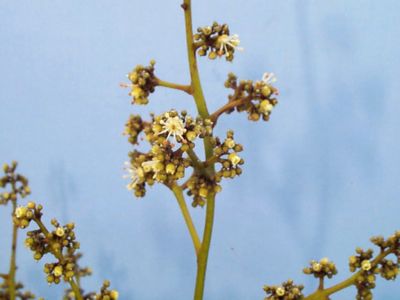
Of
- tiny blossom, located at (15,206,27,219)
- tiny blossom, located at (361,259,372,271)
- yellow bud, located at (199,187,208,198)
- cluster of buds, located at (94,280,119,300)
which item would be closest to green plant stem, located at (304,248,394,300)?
tiny blossom, located at (361,259,372,271)

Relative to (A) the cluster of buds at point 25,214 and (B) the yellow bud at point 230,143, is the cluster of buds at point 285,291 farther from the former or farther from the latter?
(A) the cluster of buds at point 25,214

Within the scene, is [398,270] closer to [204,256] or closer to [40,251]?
[204,256]

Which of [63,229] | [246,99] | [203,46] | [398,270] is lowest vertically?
[398,270]

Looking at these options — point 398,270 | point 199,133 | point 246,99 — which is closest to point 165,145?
point 199,133

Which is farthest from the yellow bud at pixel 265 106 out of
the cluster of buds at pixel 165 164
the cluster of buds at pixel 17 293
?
the cluster of buds at pixel 17 293

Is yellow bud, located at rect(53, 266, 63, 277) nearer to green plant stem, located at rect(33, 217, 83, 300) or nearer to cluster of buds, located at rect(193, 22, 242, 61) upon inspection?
green plant stem, located at rect(33, 217, 83, 300)
